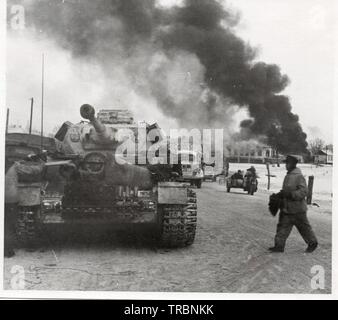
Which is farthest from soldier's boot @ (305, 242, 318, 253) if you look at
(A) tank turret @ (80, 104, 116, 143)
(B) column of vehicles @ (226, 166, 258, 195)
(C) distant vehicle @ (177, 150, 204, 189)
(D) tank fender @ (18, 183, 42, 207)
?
(C) distant vehicle @ (177, 150, 204, 189)

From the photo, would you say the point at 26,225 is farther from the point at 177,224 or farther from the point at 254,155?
the point at 254,155

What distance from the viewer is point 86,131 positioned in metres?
9.55

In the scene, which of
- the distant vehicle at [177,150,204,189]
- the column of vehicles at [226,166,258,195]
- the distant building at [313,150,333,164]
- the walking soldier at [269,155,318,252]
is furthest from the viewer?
the distant vehicle at [177,150,204,189]

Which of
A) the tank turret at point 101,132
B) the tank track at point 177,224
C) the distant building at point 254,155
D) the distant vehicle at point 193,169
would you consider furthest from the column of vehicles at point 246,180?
the tank track at point 177,224

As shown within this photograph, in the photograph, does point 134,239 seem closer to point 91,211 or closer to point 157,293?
point 91,211

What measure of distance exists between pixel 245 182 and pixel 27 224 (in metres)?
14.5

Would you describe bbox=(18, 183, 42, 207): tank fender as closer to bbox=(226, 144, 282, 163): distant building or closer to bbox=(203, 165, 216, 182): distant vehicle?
bbox=(226, 144, 282, 163): distant building

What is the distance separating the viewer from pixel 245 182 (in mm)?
21531

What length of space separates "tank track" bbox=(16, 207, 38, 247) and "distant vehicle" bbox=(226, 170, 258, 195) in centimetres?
1334

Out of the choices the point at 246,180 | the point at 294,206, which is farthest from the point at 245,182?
the point at 294,206

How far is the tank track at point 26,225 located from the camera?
7.95 m

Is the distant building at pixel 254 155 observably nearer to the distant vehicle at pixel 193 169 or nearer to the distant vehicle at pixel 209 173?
the distant vehicle at pixel 193 169

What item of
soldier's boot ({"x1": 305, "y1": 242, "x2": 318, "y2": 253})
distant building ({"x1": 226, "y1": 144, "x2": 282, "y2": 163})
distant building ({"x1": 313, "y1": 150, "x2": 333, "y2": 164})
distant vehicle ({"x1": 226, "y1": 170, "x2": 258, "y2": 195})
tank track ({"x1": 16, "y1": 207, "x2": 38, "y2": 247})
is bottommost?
soldier's boot ({"x1": 305, "y1": 242, "x2": 318, "y2": 253})

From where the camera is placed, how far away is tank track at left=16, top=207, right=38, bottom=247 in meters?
7.95
